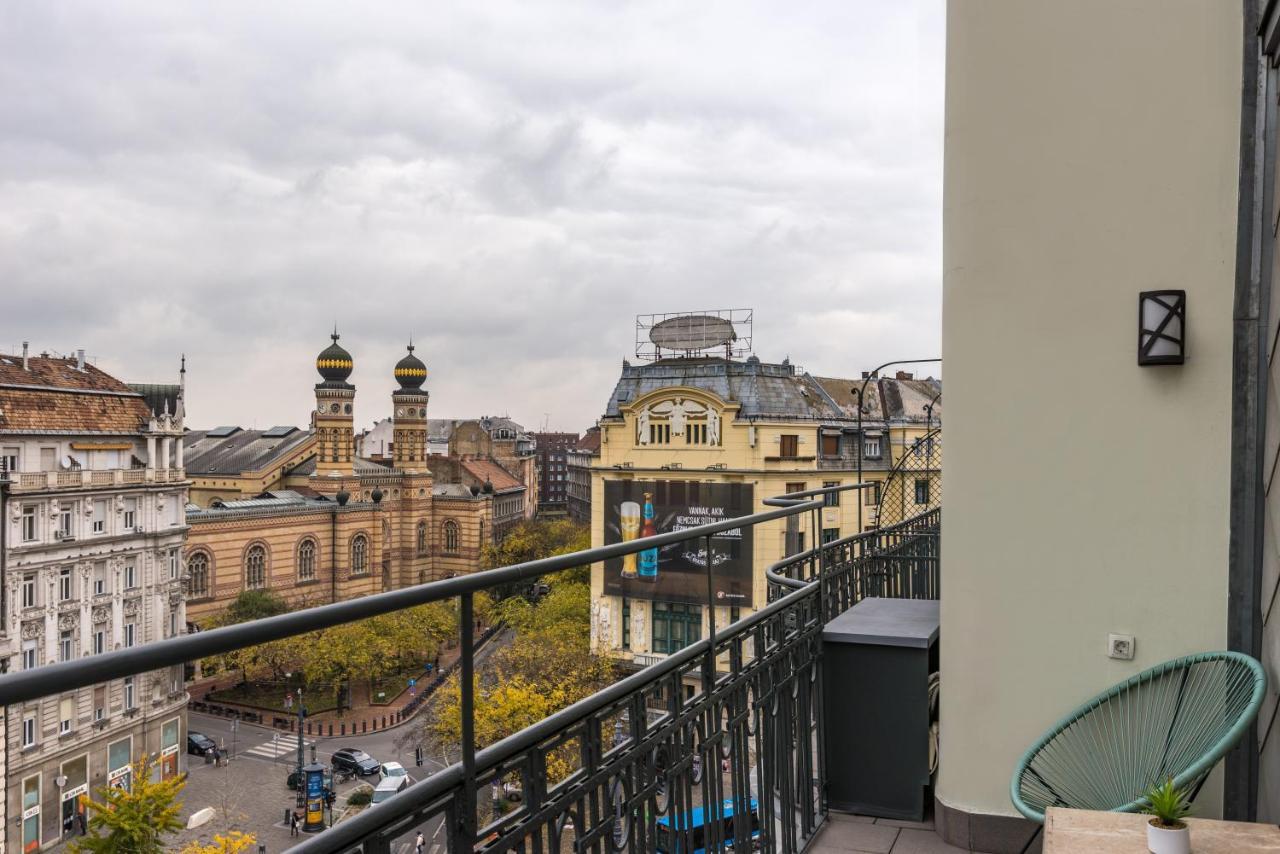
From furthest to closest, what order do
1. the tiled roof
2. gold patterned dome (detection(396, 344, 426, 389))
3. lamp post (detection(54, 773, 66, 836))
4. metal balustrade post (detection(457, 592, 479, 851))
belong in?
the tiled roof → gold patterned dome (detection(396, 344, 426, 389)) → metal balustrade post (detection(457, 592, 479, 851)) → lamp post (detection(54, 773, 66, 836))

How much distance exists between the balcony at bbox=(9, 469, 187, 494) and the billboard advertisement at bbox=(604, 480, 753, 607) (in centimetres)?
1431

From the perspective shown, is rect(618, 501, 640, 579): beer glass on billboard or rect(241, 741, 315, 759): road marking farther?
rect(618, 501, 640, 579): beer glass on billboard

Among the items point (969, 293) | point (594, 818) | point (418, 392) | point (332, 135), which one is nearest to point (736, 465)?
point (969, 293)

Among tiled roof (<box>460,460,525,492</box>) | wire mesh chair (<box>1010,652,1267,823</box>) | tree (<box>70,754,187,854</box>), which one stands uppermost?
tree (<box>70,754,187,854</box>)

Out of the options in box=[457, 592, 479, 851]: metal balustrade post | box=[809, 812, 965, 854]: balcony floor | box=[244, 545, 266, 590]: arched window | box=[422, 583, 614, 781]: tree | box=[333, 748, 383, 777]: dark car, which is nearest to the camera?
box=[457, 592, 479, 851]: metal balustrade post

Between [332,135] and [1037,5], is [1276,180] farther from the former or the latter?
[332,135]

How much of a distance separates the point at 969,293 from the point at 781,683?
5.42 ft

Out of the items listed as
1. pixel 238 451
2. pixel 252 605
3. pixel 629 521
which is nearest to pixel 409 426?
pixel 238 451

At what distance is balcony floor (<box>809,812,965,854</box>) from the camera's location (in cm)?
356

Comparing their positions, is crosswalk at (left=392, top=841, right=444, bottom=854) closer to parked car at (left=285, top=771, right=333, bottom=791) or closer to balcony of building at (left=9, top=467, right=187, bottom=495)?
parked car at (left=285, top=771, right=333, bottom=791)

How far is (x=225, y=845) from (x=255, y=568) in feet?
156

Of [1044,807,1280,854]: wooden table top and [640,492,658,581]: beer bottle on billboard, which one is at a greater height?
[1044,807,1280,854]: wooden table top

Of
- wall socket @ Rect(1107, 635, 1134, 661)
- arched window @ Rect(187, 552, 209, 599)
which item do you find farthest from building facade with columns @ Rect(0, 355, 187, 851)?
wall socket @ Rect(1107, 635, 1134, 661)

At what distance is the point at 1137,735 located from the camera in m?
3.10
